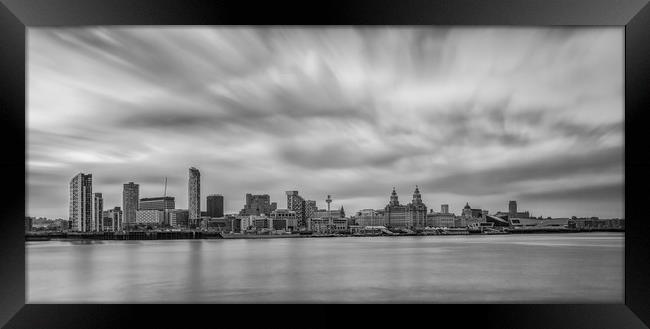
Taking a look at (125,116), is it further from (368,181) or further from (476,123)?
(476,123)

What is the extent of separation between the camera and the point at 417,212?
65.7 m

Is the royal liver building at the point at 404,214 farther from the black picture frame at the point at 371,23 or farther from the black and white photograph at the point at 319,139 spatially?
the black picture frame at the point at 371,23

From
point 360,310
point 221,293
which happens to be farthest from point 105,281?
point 360,310

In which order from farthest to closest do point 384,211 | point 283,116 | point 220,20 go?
point 384,211 → point 283,116 → point 220,20

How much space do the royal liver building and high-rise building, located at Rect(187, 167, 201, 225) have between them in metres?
23.4

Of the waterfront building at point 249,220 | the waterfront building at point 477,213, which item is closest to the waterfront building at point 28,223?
the waterfront building at point 249,220

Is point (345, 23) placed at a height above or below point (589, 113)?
below

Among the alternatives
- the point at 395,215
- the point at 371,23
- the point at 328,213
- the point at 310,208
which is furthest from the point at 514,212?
the point at 371,23

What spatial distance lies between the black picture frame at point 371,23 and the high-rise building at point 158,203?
55.2 m

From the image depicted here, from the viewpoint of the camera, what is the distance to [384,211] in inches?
2547

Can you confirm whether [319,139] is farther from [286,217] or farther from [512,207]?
[512,207]

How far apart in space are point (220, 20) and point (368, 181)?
60182 millimetres

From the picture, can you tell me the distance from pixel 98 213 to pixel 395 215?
35.6 m

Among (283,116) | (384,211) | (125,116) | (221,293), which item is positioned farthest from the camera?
(384,211)
